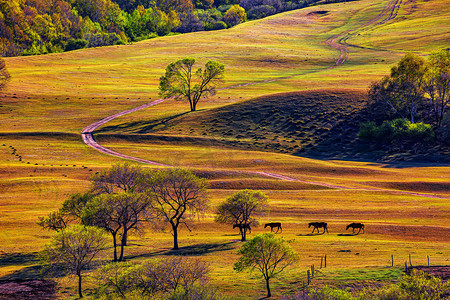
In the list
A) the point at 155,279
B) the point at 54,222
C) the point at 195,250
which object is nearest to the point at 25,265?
the point at 54,222

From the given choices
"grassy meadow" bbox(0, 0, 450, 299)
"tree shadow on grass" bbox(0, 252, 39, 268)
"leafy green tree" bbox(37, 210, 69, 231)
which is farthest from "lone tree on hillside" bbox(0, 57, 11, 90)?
"tree shadow on grass" bbox(0, 252, 39, 268)

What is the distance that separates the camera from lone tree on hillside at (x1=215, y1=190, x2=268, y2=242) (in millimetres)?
52062

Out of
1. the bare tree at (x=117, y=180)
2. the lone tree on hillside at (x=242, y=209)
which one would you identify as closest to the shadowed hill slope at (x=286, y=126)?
the lone tree on hillside at (x=242, y=209)

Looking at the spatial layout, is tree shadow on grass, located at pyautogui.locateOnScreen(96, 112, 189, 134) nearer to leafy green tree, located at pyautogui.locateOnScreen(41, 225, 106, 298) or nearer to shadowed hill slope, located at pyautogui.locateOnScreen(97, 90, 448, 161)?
shadowed hill slope, located at pyautogui.locateOnScreen(97, 90, 448, 161)

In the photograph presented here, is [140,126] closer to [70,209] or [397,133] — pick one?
→ [397,133]

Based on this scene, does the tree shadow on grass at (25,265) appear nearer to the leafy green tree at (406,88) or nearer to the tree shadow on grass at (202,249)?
the tree shadow on grass at (202,249)

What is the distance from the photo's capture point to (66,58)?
193250 millimetres

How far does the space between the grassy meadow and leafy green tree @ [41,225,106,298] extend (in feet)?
6.84

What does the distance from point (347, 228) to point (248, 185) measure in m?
25.2

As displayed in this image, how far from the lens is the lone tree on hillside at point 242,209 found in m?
52.1

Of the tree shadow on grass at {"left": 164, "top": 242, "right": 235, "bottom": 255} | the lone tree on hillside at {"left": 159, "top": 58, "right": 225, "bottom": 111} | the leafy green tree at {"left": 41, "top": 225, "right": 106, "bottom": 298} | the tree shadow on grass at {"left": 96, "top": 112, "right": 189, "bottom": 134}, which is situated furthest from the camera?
the lone tree on hillside at {"left": 159, "top": 58, "right": 225, "bottom": 111}

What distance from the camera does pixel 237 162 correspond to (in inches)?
3578

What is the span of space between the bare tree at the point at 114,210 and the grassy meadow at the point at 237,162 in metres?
3.30

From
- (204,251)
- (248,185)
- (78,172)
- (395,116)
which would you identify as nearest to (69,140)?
(78,172)
